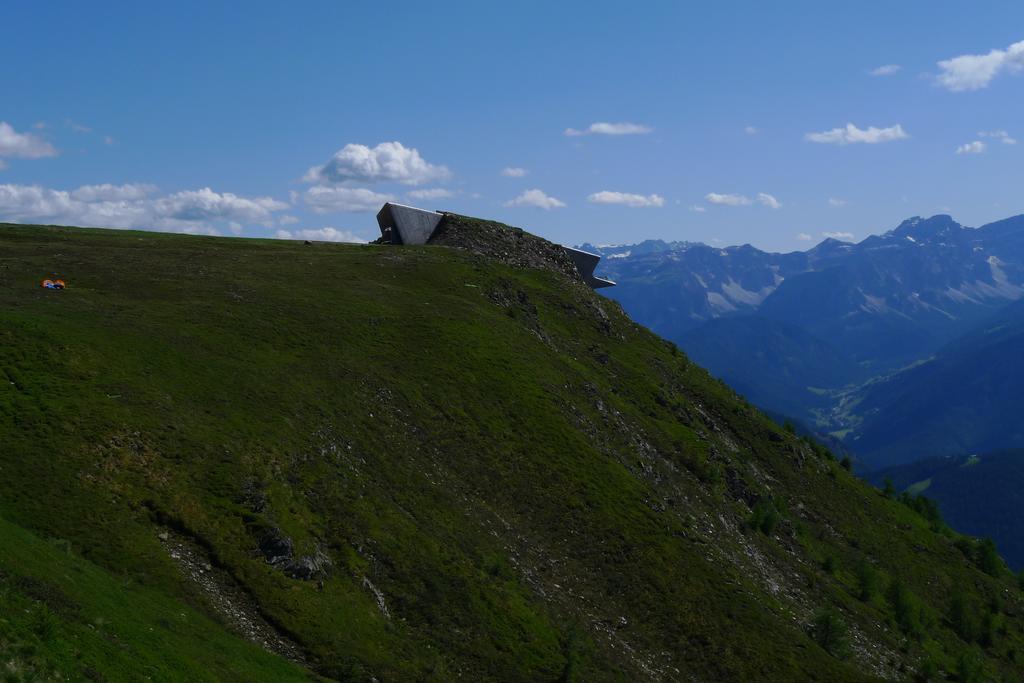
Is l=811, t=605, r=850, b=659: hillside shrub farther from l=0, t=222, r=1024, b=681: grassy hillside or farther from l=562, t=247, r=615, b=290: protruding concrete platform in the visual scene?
l=562, t=247, r=615, b=290: protruding concrete platform

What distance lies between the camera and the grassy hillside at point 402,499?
120 ft

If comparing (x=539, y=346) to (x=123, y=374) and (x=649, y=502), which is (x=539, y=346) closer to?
(x=649, y=502)

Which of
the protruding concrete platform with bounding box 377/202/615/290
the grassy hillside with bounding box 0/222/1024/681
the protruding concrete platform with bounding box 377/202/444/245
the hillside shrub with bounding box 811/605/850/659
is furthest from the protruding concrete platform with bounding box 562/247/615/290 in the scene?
the hillside shrub with bounding box 811/605/850/659

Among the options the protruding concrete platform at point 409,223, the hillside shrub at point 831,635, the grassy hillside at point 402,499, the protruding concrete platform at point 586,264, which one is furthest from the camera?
the protruding concrete platform at point 586,264

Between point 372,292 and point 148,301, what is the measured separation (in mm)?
23573

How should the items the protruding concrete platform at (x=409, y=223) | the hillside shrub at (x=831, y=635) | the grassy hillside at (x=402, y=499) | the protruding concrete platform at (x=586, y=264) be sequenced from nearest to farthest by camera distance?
the grassy hillside at (x=402, y=499), the hillside shrub at (x=831, y=635), the protruding concrete platform at (x=409, y=223), the protruding concrete platform at (x=586, y=264)

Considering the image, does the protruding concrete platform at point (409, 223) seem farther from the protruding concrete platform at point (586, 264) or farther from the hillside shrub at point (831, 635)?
the hillside shrub at point (831, 635)

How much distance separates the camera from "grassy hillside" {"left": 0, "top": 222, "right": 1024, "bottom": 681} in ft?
120

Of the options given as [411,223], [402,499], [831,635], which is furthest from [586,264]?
[402,499]

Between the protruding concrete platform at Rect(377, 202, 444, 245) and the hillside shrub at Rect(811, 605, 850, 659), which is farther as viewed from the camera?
the protruding concrete platform at Rect(377, 202, 444, 245)

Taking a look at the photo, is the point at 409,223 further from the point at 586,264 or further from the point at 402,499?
the point at 402,499

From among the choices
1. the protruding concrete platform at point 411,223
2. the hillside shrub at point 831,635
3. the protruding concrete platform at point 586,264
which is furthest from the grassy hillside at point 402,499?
the protruding concrete platform at point 586,264

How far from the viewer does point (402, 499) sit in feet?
168

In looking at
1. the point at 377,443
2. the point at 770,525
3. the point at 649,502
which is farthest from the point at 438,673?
the point at 770,525
